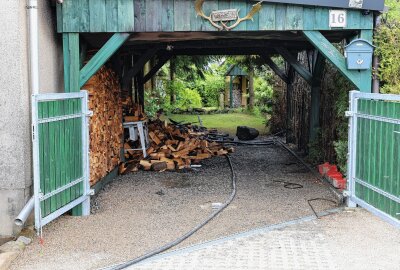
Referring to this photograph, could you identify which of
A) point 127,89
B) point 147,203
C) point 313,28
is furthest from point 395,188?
point 127,89

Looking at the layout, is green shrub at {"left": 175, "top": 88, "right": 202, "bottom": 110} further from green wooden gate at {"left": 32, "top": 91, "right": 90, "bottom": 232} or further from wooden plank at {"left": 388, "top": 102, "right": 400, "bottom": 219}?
wooden plank at {"left": 388, "top": 102, "right": 400, "bottom": 219}

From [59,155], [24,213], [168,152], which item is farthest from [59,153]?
[168,152]

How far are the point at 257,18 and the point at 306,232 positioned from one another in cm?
317

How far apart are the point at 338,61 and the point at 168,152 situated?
5924 mm

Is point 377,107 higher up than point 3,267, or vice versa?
point 377,107

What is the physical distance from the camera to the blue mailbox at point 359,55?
7.52 meters

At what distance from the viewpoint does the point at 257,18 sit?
7535 mm

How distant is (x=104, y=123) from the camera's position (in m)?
9.62

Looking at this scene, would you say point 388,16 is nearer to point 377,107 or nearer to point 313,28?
point 313,28

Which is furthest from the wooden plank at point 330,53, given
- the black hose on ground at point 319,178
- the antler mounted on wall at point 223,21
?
the black hose on ground at point 319,178

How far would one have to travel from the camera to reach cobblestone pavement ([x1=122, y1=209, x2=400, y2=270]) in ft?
17.3

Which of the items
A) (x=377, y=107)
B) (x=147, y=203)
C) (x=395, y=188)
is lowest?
(x=147, y=203)

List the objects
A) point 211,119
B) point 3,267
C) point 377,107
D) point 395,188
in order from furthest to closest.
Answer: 1. point 211,119
2. point 377,107
3. point 395,188
4. point 3,267

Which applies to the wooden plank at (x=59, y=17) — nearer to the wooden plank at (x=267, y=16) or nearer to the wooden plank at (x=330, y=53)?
the wooden plank at (x=267, y=16)
